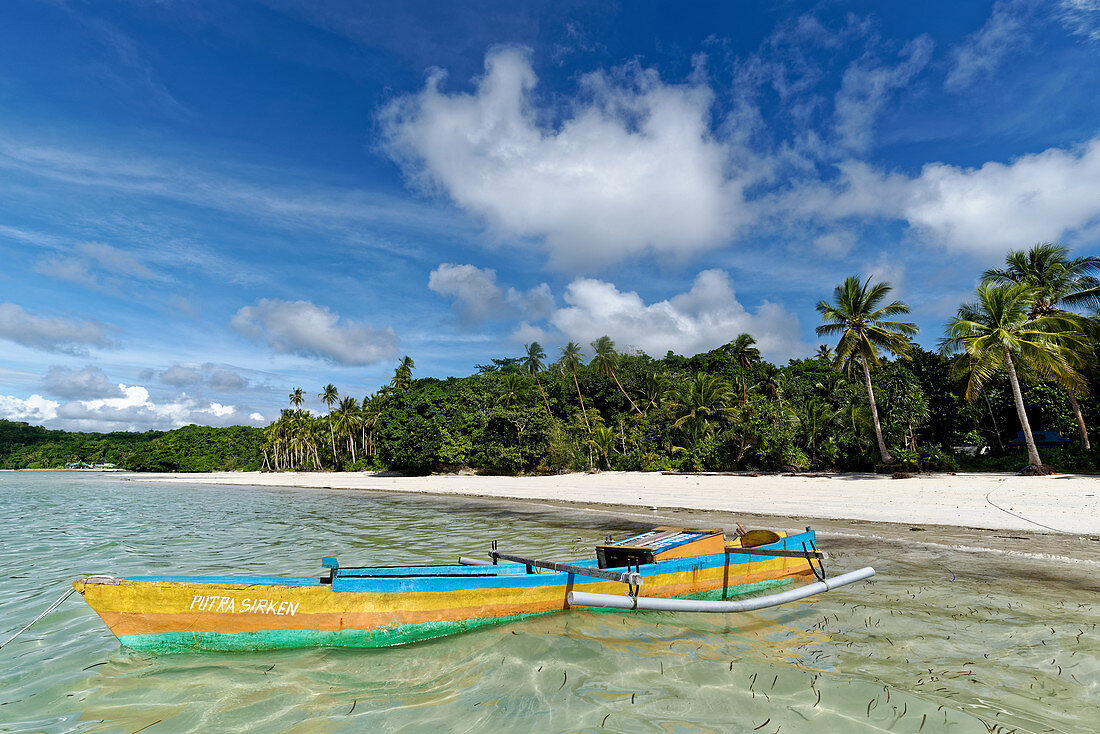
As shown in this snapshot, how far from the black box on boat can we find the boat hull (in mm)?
655

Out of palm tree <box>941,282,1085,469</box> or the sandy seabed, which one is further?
palm tree <box>941,282,1085,469</box>

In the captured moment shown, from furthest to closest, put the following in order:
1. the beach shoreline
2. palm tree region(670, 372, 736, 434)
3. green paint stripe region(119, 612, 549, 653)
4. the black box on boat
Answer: palm tree region(670, 372, 736, 434), the beach shoreline, the black box on boat, green paint stripe region(119, 612, 549, 653)

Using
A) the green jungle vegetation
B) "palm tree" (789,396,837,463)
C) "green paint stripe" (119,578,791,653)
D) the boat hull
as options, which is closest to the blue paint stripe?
the boat hull

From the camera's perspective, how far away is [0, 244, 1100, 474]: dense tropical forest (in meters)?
24.4

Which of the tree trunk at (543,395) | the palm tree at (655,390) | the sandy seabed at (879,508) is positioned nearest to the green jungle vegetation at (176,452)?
the tree trunk at (543,395)

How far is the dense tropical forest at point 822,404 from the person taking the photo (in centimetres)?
2441

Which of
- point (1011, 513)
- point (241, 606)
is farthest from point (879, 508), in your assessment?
point (241, 606)

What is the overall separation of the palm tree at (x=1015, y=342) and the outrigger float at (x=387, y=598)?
22558 millimetres

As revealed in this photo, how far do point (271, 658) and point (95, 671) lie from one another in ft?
7.07

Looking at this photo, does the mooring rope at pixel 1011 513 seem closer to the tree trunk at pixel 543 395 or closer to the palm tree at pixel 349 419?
the tree trunk at pixel 543 395

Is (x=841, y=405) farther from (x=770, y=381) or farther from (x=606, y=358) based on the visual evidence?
(x=606, y=358)

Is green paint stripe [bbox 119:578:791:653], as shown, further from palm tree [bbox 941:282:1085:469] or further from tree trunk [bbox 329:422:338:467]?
tree trunk [bbox 329:422:338:467]

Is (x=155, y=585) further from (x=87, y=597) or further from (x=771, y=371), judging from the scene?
(x=771, y=371)

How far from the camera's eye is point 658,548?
26.5ft
